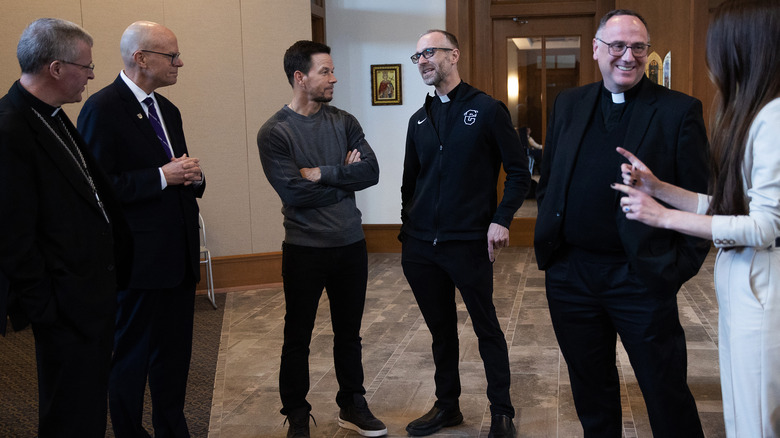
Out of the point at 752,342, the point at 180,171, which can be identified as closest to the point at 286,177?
the point at 180,171

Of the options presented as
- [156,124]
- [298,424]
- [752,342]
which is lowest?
[298,424]

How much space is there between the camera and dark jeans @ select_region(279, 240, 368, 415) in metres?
3.34

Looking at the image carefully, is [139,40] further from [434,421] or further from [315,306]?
[434,421]

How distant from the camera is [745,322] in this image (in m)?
1.86

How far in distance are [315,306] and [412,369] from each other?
1.25 m

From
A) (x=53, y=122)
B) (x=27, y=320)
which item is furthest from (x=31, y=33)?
(x=27, y=320)

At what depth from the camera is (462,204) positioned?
10.9 feet

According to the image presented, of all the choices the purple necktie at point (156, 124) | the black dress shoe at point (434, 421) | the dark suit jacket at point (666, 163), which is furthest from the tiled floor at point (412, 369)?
the purple necktie at point (156, 124)

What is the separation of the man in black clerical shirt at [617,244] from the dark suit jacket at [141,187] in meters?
1.47

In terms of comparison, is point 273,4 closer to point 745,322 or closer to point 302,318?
point 302,318

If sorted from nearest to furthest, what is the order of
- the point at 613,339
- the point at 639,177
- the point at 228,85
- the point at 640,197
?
1. the point at 640,197
2. the point at 639,177
3. the point at 613,339
4. the point at 228,85

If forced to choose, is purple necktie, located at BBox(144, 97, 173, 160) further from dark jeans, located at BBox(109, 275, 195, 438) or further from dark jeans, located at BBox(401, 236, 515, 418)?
dark jeans, located at BBox(401, 236, 515, 418)

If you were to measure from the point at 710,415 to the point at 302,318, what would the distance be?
2.01 metres

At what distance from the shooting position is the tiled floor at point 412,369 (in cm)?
361
